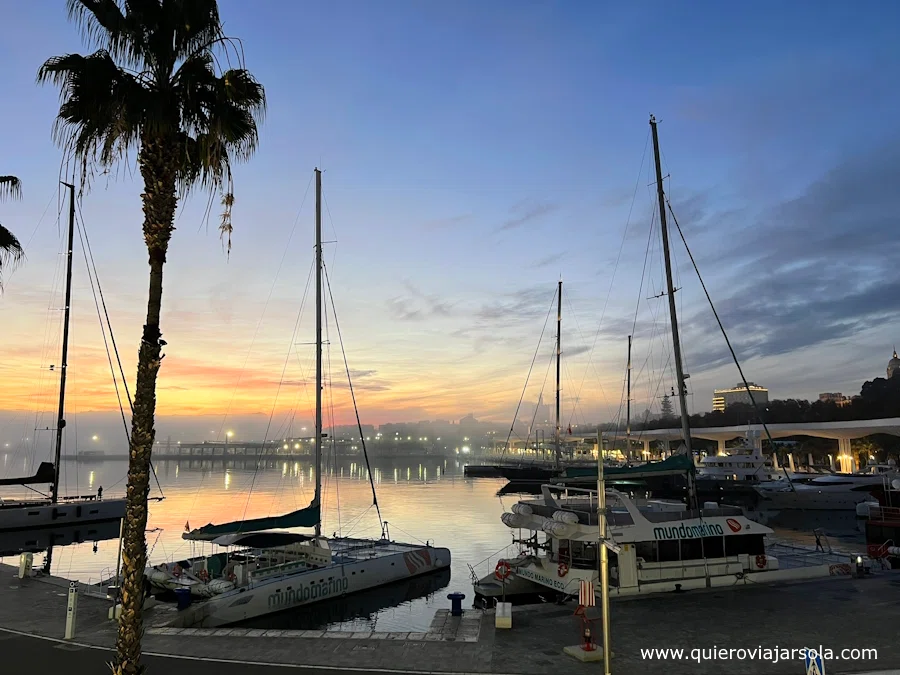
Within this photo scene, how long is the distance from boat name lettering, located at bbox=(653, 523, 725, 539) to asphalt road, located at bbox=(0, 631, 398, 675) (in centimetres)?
1362

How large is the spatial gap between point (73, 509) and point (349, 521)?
26.7 metres

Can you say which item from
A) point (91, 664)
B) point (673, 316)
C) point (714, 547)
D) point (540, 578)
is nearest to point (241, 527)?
point (91, 664)

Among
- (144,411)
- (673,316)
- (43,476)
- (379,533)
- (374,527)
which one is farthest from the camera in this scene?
(374,527)

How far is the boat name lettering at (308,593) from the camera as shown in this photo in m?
22.6

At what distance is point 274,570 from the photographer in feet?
80.1

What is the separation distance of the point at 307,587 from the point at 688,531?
15.5m

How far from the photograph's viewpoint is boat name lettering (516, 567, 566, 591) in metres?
21.6

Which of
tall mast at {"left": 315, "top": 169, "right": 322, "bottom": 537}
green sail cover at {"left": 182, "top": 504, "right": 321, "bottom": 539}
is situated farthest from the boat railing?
green sail cover at {"left": 182, "top": 504, "right": 321, "bottom": 539}

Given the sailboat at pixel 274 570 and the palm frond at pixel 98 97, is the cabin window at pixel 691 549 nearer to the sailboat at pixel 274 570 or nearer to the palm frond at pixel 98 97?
the sailboat at pixel 274 570

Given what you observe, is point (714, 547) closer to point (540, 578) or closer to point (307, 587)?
point (540, 578)

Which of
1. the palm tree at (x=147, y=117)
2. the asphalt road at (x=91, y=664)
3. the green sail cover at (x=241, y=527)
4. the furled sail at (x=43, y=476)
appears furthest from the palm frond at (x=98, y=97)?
the furled sail at (x=43, y=476)

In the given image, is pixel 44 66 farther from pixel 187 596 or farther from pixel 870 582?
pixel 870 582

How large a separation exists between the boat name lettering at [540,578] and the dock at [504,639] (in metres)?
→ 2.83

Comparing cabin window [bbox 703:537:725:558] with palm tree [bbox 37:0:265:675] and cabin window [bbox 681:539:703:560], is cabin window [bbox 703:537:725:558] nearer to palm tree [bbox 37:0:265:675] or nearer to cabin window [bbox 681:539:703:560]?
cabin window [bbox 681:539:703:560]
